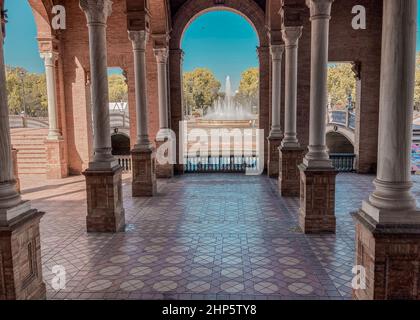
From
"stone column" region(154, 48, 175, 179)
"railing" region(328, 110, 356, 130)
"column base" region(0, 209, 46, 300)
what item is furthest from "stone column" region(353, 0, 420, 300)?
"railing" region(328, 110, 356, 130)

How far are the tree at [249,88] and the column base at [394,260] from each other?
180 ft

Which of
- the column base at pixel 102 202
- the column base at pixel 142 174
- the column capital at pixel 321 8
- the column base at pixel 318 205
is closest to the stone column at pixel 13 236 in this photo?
the column base at pixel 102 202

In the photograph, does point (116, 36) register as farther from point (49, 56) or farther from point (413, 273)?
point (413, 273)

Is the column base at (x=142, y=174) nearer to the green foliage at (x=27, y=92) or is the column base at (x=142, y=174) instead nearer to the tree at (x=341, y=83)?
the tree at (x=341, y=83)

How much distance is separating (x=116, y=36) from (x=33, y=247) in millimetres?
12596

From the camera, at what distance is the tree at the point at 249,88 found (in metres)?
59.0

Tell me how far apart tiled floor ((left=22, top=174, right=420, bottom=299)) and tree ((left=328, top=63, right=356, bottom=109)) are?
37440mm

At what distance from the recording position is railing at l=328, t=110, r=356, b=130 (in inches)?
833

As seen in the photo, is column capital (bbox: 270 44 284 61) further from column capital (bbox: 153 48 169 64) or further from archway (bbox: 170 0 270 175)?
column capital (bbox: 153 48 169 64)

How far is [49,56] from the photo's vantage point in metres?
14.8

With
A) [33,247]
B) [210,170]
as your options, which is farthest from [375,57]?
[33,247]

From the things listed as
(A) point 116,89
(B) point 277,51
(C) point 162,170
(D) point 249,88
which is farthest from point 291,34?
(A) point 116,89

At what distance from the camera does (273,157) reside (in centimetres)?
1427
